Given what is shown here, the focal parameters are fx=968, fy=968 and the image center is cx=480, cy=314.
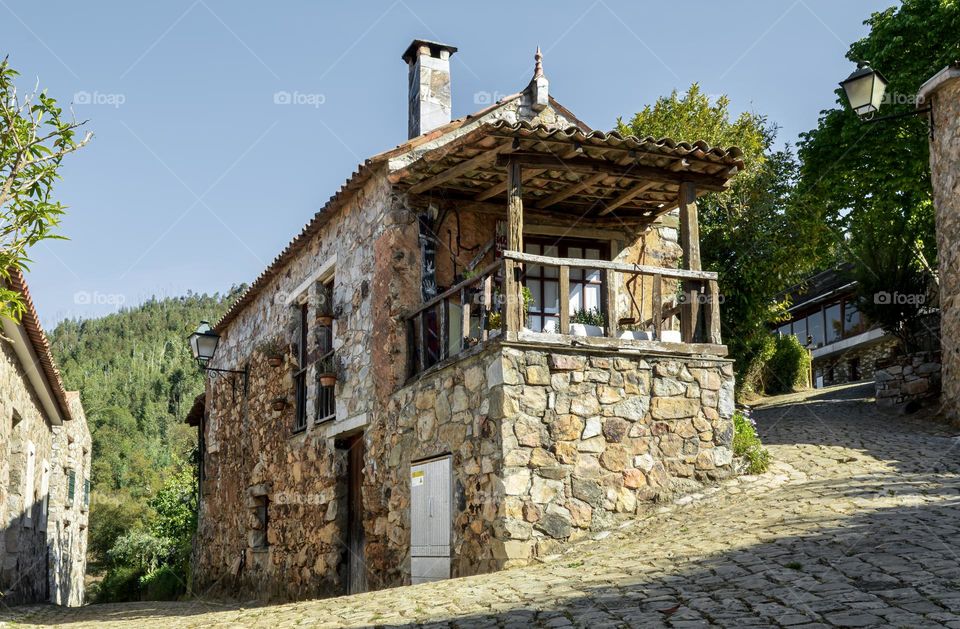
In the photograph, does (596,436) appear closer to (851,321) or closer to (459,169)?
(459,169)

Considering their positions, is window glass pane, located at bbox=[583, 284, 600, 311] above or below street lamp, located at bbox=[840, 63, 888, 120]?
below

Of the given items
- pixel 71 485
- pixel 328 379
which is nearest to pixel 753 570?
pixel 328 379

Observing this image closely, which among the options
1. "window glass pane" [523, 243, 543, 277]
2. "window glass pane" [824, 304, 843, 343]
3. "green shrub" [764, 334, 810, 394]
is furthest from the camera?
"window glass pane" [824, 304, 843, 343]

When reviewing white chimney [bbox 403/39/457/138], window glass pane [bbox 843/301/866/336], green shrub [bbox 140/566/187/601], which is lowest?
green shrub [bbox 140/566/187/601]

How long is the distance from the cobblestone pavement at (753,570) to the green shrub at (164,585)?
10.7 metres

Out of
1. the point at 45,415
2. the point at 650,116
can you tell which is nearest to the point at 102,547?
the point at 45,415

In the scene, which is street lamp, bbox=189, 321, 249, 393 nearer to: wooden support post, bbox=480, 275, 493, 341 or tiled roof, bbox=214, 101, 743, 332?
tiled roof, bbox=214, 101, 743, 332

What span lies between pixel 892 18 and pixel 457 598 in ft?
57.9

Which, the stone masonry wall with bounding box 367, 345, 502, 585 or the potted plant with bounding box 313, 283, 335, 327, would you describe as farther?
the potted plant with bounding box 313, 283, 335, 327

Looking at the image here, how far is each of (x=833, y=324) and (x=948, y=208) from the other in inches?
702

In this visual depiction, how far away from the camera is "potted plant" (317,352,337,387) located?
12.0 metres

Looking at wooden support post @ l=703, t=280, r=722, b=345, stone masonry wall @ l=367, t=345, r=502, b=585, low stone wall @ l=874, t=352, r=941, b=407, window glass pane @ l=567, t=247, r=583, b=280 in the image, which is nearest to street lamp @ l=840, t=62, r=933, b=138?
wooden support post @ l=703, t=280, r=722, b=345

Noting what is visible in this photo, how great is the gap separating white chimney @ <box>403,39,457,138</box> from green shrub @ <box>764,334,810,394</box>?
43.3ft

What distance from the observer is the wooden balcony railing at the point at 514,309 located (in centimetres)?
881
